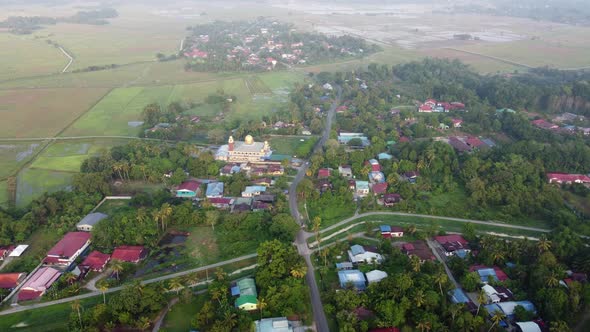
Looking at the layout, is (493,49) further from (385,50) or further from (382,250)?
(382,250)

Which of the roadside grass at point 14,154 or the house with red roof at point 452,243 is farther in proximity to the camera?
the roadside grass at point 14,154

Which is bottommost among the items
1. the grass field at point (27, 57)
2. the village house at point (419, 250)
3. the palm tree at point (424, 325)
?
the village house at point (419, 250)

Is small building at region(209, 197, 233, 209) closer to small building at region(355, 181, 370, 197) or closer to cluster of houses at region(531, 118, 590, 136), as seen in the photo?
small building at region(355, 181, 370, 197)

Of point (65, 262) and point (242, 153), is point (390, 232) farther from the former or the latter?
point (65, 262)

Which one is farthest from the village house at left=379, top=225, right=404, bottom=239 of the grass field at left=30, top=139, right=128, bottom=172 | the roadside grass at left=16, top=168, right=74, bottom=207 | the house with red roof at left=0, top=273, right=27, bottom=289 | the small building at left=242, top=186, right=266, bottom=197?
the grass field at left=30, top=139, right=128, bottom=172

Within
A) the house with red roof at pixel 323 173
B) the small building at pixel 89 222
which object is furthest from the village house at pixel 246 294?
the house with red roof at pixel 323 173

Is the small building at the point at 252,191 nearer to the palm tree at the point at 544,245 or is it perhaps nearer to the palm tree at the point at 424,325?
the palm tree at the point at 424,325

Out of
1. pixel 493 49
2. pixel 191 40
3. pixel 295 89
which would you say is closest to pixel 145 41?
pixel 191 40

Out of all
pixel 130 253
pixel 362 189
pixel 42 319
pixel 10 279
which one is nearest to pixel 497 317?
pixel 362 189
